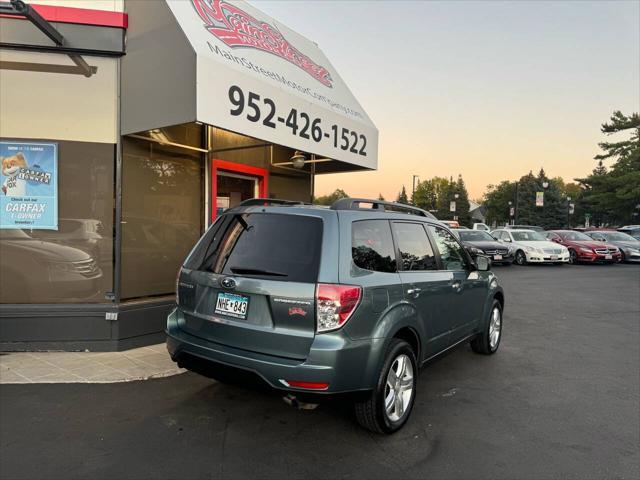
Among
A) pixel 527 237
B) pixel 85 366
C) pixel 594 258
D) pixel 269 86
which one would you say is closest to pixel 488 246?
pixel 527 237

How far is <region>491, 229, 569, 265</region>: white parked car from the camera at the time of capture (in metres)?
19.0

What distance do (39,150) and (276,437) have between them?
4671mm

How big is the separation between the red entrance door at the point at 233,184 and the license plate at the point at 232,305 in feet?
14.2

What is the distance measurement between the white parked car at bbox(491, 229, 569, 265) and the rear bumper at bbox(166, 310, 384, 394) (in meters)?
18.2

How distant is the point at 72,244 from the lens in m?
5.55

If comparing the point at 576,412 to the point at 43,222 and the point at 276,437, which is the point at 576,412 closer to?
the point at 276,437

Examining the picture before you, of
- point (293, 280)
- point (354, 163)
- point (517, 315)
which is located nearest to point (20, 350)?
point (293, 280)

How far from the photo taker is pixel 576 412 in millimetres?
3945

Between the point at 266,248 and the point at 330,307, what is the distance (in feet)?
2.33

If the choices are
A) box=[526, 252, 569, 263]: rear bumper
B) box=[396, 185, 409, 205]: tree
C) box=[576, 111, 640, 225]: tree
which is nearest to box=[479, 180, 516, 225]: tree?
box=[396, 185, 409, 205]: tree

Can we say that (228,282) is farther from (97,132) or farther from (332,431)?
(97,132)

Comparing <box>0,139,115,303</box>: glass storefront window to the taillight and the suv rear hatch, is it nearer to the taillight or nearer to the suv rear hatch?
the suv rear hatch

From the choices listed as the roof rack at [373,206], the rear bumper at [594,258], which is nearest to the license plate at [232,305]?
the roof rack at [373,206]

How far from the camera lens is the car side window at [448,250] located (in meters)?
4.48
